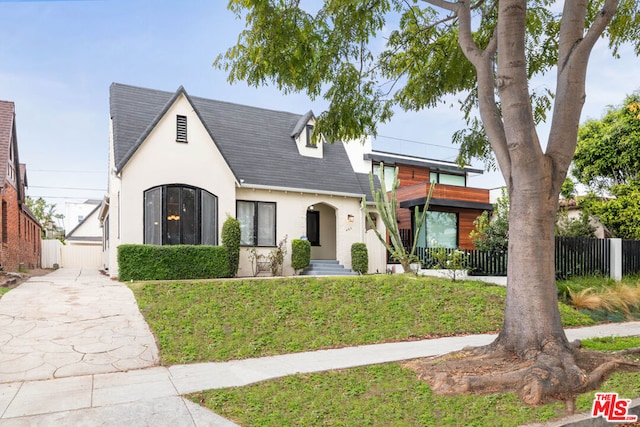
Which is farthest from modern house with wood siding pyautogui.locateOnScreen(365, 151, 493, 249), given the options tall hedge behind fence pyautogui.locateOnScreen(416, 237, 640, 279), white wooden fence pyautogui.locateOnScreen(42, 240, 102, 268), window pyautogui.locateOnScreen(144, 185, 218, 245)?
white wooden fence pyautogui.locateOnScreen(42, 240, 102, 268)

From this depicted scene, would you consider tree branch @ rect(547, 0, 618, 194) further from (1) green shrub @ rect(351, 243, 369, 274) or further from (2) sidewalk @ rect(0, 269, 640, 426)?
(1) green shrub @ rect(351, 243, 369, 274)

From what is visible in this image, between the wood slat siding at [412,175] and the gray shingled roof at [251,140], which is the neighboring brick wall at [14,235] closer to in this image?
the gray shingled roof at [251,140]

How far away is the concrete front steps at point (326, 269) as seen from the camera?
17750 mm

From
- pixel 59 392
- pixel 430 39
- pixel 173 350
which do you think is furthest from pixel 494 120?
pixel 59 392

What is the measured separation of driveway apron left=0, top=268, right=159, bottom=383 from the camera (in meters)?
6.27

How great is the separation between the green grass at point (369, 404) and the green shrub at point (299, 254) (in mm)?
11461

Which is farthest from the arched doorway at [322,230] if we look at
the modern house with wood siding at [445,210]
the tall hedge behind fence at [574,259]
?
the tall hedge behind fence at [574,259]

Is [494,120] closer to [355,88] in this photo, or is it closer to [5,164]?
[355,88]

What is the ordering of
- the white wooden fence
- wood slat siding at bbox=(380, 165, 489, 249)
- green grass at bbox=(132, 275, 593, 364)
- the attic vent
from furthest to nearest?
the white wooden fence → wood slat siding at bbox=(380, 165, 489, 249) → the attic vent → green grass at bbox=(132, 275, 593, 364)

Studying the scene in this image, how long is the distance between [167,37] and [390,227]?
32.6 feet

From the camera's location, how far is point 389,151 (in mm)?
27094

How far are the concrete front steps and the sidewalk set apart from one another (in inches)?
345

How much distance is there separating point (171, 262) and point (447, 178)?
810 inches

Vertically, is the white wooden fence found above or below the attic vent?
below
